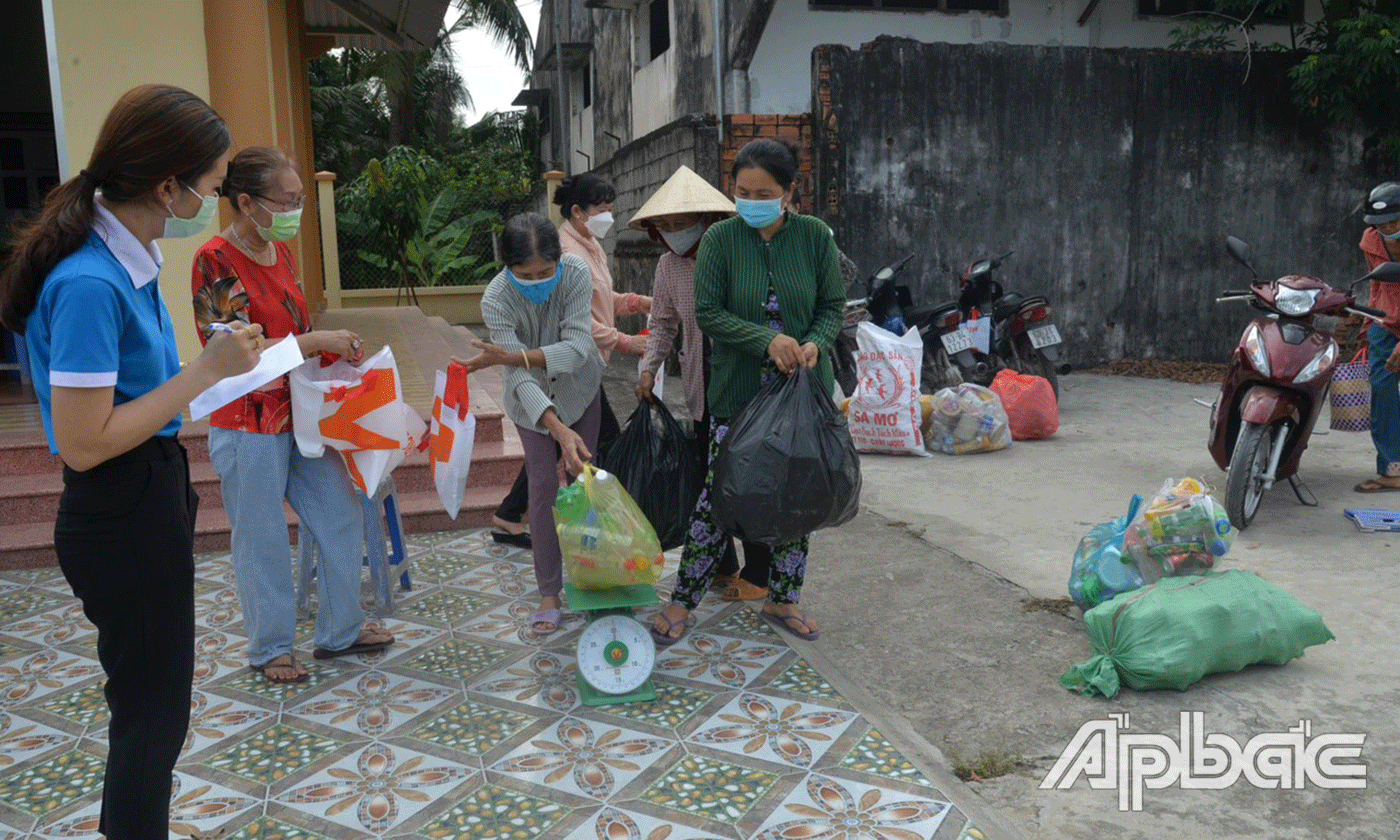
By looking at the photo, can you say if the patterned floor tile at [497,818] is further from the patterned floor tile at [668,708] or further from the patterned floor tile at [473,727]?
the patterned floor tile at [668,708]

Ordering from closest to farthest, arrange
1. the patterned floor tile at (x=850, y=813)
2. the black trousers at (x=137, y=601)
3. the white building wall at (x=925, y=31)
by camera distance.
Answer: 1. the black trousers at (x=137, y=601)
2. the patterned floor tile at (x=850, y=813)
3. the white building wall at (x=925, y=31)

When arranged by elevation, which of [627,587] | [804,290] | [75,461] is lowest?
[627,587]

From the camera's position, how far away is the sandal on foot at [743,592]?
13.6 ft

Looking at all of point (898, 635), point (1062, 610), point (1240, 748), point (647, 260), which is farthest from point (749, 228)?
point (647, 260)

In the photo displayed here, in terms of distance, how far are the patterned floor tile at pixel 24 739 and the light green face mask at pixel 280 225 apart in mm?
1556

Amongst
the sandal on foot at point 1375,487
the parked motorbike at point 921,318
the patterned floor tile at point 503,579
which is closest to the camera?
the patterned floor tile at point 503,579

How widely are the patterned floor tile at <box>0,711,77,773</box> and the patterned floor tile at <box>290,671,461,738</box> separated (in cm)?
63

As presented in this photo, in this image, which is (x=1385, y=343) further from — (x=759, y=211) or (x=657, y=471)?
(x=657, y=471)

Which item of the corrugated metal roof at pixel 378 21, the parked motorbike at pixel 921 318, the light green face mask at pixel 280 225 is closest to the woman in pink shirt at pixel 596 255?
the light green face mask at pixel 280 225

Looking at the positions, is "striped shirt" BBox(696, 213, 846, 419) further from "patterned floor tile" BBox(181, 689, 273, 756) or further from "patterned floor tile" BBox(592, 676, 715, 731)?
"patterned floor tile" BBox(181, 689, 273, 756)

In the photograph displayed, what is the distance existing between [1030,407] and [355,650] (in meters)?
4.81

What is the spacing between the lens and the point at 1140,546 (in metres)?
3.66

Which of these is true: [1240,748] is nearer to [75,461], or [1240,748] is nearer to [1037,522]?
[1037,522]

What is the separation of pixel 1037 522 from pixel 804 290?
2.23m
